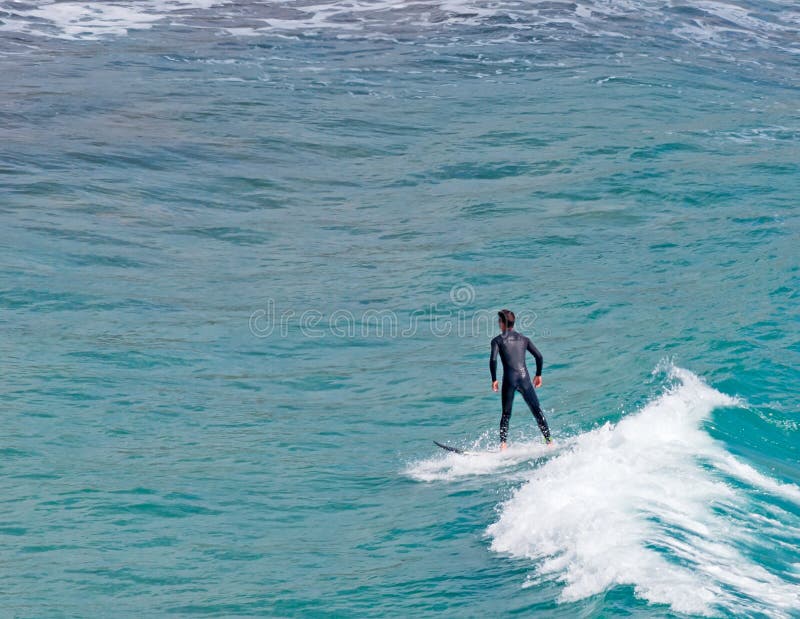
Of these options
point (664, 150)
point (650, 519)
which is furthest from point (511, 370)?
point (664, 150)

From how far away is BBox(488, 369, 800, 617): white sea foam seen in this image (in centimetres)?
1182

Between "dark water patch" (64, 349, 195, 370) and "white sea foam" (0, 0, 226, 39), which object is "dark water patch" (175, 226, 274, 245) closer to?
"dark water patch" (64, 349, 195, 370)

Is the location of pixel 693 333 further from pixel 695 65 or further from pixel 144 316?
pixel 695 65

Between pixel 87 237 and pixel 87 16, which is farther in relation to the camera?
pixel 87 16

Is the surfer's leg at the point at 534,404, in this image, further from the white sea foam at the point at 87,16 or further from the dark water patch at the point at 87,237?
the white sea foam at the point at 87,16

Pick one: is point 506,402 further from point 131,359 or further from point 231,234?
point 231,234

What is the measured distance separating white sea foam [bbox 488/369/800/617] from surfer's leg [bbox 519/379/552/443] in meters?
0.52

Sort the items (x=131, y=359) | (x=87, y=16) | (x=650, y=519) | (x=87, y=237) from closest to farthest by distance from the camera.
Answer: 1. (x=650, y=519)
2. (x=131, y=359)
3. (x=87, y=237)
4. (x=87, y=16)

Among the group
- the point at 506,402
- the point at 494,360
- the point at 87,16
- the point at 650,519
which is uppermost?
the point at 650,519

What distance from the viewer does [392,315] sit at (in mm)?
24266

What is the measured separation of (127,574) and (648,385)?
981 centimetres

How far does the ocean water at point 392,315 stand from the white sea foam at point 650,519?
0.18ft

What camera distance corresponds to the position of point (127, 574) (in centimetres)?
1331

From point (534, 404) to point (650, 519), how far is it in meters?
4.24
